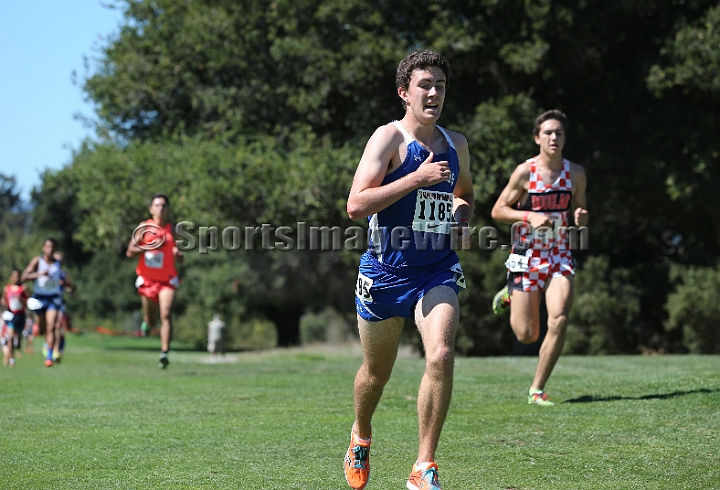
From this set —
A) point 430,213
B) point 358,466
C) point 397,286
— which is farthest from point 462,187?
point 358,466

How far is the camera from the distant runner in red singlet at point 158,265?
12.4m

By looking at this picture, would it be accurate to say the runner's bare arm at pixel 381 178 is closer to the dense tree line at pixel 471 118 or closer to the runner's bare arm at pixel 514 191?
the runner's bare arm at pixel 514 191

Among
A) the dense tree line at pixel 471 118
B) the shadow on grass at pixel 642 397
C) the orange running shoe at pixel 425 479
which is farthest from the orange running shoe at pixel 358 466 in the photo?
the dense tree line at pixel 471 118

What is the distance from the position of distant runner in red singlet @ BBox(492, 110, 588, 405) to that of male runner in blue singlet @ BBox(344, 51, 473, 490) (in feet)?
10.4

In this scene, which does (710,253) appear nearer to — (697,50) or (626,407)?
(697,50)

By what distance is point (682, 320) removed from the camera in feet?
74.9

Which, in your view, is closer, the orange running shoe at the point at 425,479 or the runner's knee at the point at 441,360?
the orange running shoe at the point at 425,479

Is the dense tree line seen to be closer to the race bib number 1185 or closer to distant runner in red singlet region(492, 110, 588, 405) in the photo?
distant runner in red singlet region(492, 110, 588, 405)

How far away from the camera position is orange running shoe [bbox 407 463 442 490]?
4.64m

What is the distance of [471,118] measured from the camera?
846 inches

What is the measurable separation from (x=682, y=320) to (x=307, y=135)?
1076 cm

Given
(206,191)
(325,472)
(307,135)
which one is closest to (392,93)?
(307,135)

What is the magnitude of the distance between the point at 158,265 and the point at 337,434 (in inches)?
240

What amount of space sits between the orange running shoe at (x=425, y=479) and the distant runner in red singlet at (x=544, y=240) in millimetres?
3715
